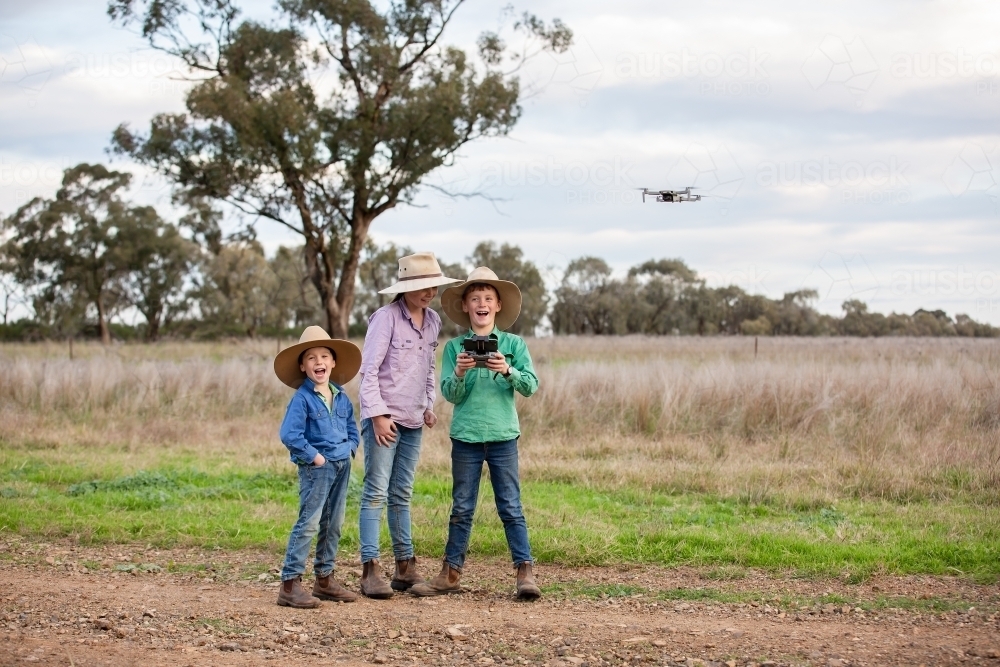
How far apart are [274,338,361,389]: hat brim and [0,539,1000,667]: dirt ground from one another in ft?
4.27

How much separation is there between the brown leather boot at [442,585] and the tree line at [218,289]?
34413mm

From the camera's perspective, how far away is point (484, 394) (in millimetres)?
5688

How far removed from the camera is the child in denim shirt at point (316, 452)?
5.44 metres

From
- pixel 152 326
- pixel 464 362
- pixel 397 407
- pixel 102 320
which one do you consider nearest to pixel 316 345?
pixel 397 407

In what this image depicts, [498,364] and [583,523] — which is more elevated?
[498,364]

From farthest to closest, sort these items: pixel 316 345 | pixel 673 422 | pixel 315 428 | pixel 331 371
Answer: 1. pixel 673 422
2. pixel 331 371
3. pixel 316 345
4. pixel 315 428

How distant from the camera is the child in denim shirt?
544 cm

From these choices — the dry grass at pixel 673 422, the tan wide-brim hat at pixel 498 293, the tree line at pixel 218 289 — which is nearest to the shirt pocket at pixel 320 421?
the tan wide-brim hat at pixel 498 293

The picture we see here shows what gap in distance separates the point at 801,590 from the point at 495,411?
217cm

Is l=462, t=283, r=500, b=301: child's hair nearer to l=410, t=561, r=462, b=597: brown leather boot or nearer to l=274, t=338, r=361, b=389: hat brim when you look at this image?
l=274, t=338, r=361, b=389: hat brim

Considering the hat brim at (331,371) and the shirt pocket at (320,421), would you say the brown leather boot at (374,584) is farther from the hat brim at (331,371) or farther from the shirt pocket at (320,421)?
the hat brim at (331,371)

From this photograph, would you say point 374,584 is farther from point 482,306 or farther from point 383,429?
point 482,306

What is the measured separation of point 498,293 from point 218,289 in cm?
5042

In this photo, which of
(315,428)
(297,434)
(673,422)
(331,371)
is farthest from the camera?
(673,422)
